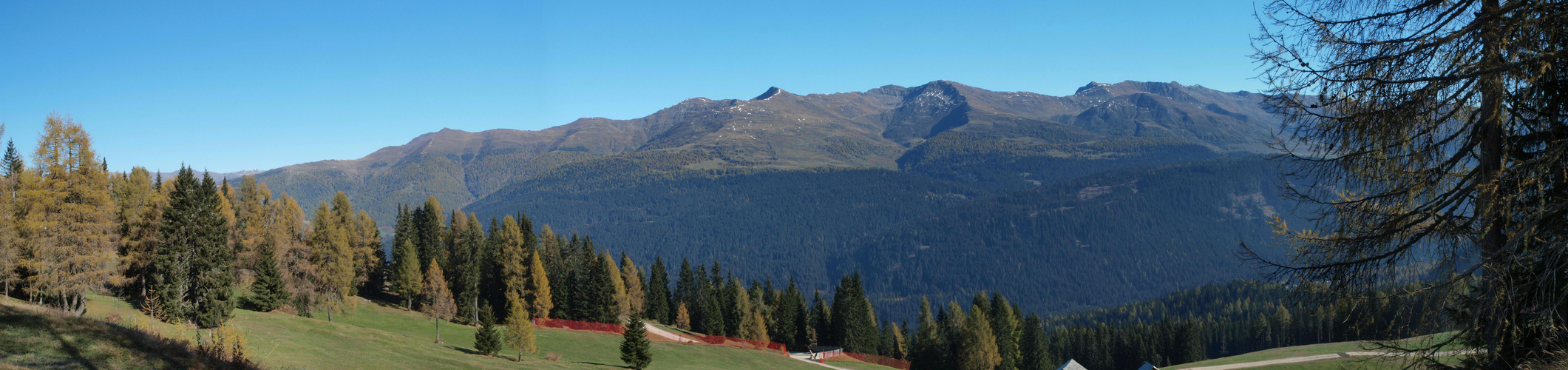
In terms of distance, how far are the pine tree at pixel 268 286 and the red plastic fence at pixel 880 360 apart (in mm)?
57341

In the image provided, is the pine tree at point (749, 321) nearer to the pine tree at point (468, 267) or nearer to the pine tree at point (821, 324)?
the pine tree at point (821, 324)

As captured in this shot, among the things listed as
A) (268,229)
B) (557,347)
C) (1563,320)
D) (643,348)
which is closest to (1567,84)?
(1563,320)

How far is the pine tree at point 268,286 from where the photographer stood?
5441 centimetres

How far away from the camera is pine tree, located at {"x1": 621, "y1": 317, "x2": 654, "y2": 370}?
52.9m

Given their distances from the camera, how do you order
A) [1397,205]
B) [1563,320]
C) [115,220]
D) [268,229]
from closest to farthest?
1. [1563,320]
2. [1397,205]
3. [115,220]
4. [268,229]

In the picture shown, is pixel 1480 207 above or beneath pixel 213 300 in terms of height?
above

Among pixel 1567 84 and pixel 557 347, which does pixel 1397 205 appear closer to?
pixel 1567 84

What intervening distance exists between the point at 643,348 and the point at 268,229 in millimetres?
33275

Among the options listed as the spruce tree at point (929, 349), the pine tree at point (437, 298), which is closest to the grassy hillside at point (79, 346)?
the pine tree at point (437, 298)

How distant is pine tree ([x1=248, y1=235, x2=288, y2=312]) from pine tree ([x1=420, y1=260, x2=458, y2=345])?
15.2m

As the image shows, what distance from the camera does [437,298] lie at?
7131cm

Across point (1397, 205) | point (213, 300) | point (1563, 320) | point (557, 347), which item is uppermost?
point (1397, 205)

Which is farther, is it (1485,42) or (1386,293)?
(1386,293)

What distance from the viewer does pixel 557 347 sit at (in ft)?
212
